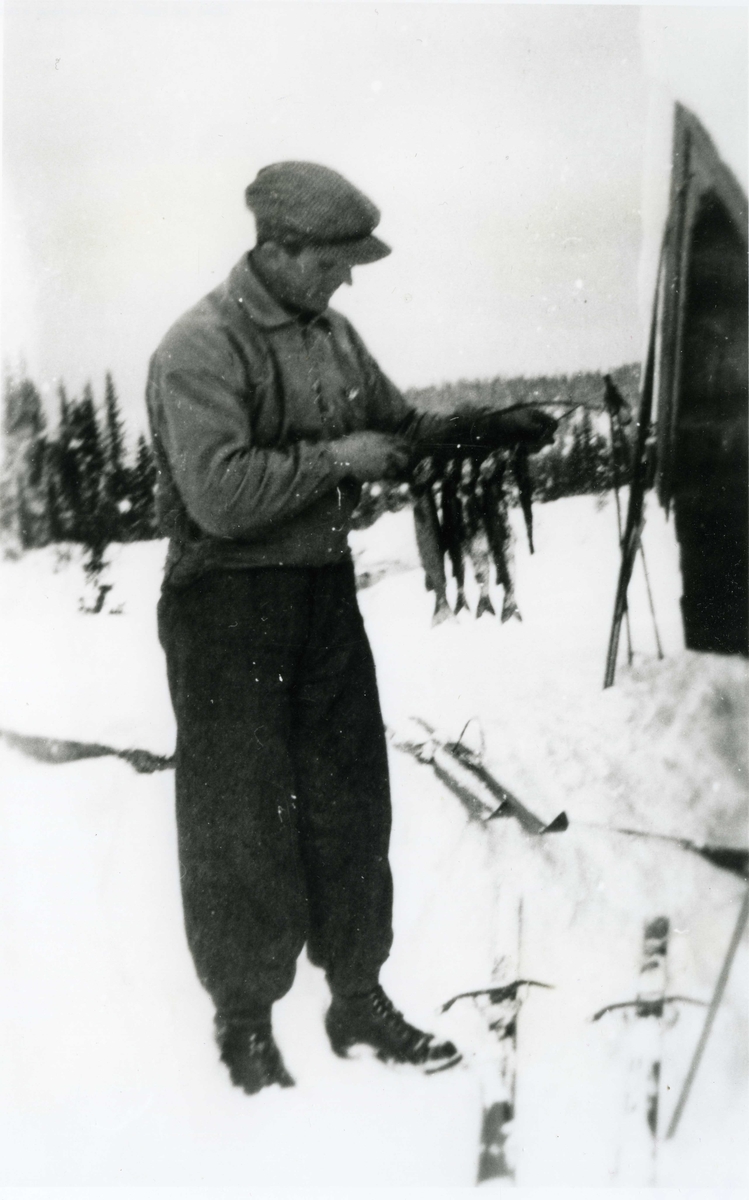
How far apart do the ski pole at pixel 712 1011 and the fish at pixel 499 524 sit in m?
0.65

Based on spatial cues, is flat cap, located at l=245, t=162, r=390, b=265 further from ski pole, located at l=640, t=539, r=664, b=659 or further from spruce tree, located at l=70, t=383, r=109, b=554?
ski pole, located at l=640, t=539, r=664, b=659

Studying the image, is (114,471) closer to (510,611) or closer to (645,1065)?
(510,611)

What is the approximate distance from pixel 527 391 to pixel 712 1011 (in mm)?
1098

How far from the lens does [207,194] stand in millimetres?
1582

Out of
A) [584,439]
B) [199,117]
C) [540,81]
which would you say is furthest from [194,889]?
[540,81]

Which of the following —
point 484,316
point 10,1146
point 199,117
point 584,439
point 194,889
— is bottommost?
point 10,1146

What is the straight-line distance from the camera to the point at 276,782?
1530 millimetres

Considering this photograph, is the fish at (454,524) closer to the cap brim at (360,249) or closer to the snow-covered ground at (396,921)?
the snow-covered ground at (396,921)

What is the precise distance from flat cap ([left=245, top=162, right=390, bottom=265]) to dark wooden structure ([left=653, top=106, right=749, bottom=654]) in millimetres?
514

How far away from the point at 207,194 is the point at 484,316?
1.60 ft

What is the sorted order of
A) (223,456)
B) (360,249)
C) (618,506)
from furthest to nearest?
(618,506) → (360,249) → (223,456)

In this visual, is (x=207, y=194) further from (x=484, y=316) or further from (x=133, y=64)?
(x=484, y=316)

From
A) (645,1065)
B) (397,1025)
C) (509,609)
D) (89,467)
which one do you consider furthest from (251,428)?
(645,1065)

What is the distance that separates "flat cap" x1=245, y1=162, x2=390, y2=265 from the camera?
4.93 ft
